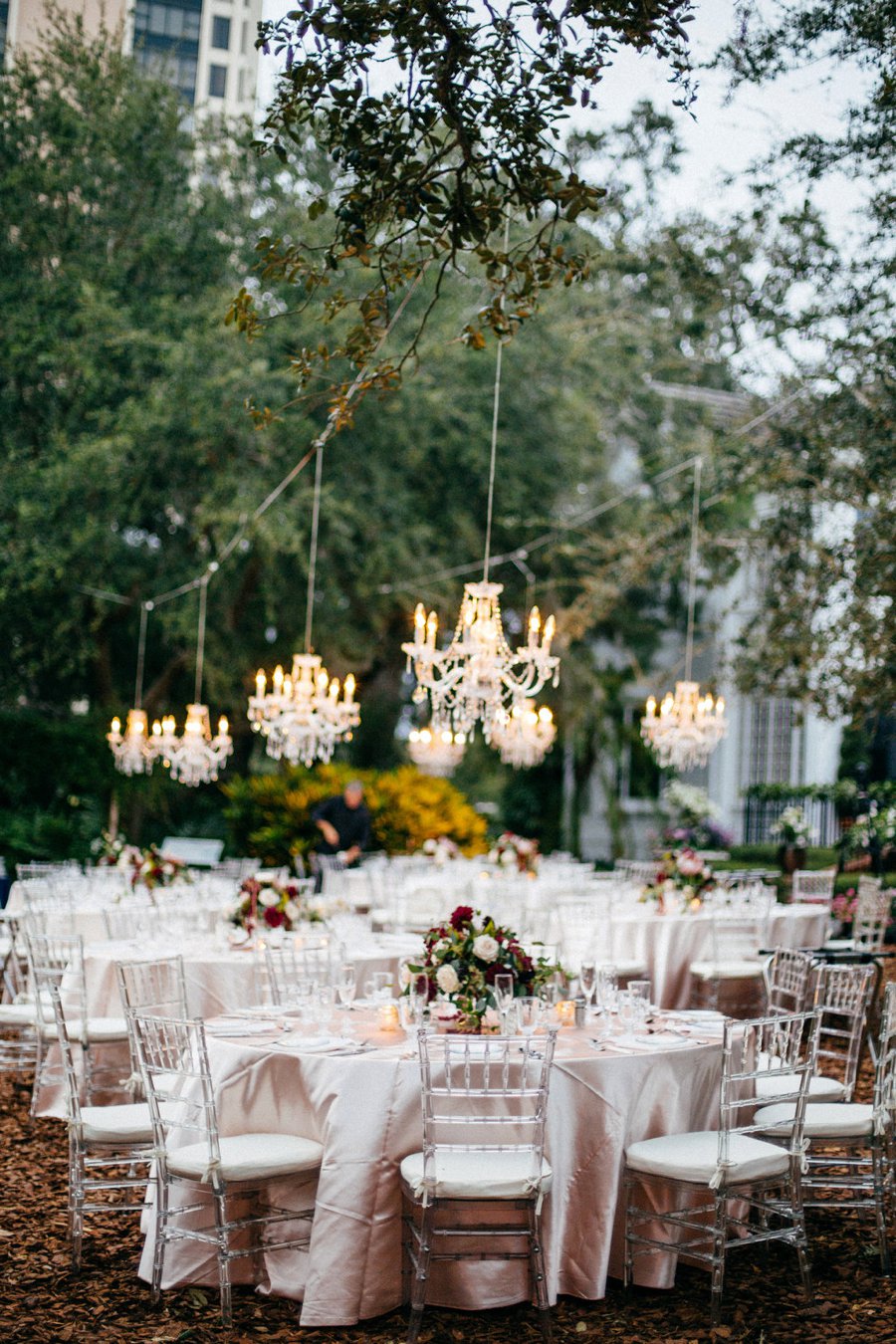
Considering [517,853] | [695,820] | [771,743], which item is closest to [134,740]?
[517,853]

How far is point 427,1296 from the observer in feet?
17.5

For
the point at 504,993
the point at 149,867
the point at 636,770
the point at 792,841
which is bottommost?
the point at 504,993

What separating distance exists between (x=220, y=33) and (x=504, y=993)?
10.7 m

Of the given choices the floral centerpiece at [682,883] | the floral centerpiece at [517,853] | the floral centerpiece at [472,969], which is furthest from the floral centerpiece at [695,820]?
the floral centerpiece at [472,969]

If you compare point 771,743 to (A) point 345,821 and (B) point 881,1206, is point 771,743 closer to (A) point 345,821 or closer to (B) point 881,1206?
(A) point 345,821

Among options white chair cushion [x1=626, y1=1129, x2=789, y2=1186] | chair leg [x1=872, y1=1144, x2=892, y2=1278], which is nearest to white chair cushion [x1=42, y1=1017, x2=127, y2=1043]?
white chair cushion [x1=626, y1=1129, x2=789, y2=1186]

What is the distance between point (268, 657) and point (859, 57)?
12.6 metres

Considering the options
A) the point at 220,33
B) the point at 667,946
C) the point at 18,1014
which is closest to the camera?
the point at 18,1014

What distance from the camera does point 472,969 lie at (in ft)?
19.8

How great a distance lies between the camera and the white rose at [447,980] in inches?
235

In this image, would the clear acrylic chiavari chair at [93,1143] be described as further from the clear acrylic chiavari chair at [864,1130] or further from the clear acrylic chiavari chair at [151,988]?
the clear acrylic chiavari chair at [864,1130]

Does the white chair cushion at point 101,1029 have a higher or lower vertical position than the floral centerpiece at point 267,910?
lower

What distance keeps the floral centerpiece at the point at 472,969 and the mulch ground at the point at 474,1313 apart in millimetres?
1212

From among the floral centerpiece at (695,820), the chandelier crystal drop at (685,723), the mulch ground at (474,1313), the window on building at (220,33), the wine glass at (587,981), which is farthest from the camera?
the floral centerpiece at (695,820)
